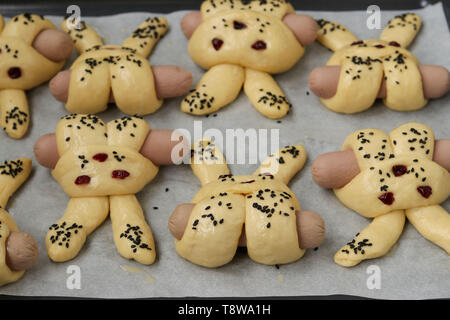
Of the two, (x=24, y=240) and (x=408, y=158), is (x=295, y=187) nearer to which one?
(x=408, y=158)

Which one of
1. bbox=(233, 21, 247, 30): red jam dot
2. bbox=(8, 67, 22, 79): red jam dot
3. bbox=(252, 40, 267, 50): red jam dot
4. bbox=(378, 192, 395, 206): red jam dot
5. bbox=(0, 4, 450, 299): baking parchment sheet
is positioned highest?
bbox=(233, 21, 247, 30): red jam dot

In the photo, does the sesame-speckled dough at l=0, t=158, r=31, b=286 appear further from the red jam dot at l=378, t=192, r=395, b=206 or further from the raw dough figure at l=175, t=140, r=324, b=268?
the red jam dot at l=378, t=192, r=395, b=206

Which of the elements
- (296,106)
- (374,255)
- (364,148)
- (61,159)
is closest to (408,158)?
(364,148)

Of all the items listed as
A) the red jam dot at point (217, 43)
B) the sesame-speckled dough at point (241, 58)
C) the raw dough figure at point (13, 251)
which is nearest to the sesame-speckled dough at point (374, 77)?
the sesame-speckled dough at point (241, 58)

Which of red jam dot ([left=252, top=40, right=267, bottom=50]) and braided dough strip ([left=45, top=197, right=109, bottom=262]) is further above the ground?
red jam dot ([left=252, top=40, right=267, bottom=50])

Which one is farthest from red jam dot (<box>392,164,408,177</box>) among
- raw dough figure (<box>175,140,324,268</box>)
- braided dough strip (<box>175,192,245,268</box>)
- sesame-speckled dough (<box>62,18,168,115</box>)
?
sesame-speckled dough (<box>62,18,168,115</box>)

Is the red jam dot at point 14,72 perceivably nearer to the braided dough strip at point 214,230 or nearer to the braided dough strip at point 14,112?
the braided dough strip at point 14,112
